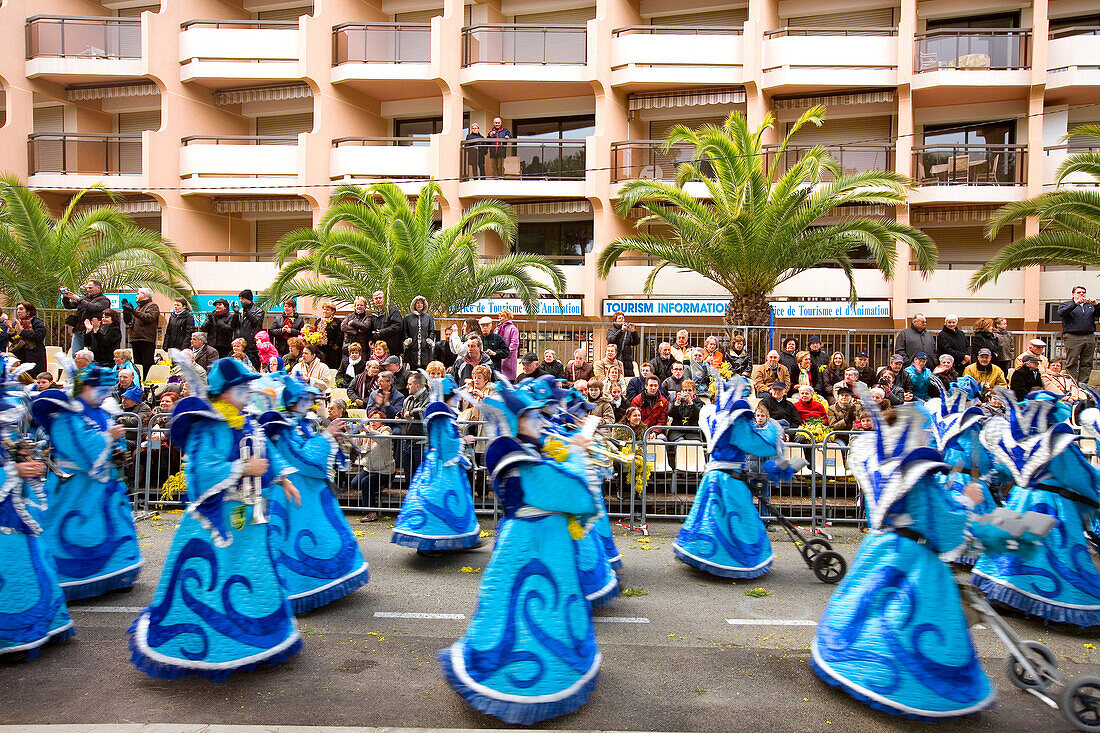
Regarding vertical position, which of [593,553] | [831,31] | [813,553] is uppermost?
[831,31]

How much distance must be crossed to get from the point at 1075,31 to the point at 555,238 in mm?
14184

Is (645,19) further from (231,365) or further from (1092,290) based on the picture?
(231,365)

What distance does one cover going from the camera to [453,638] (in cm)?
639

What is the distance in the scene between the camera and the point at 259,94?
25125mm

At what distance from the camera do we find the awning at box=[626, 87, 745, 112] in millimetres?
22828

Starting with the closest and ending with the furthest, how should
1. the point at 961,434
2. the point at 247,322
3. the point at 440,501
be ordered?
1. the point at 961,434
2. the point at 440,501
3. the point at 247,322

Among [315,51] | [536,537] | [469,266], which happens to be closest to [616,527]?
[536,537]

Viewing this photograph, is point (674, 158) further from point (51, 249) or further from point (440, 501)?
point (440, 501)

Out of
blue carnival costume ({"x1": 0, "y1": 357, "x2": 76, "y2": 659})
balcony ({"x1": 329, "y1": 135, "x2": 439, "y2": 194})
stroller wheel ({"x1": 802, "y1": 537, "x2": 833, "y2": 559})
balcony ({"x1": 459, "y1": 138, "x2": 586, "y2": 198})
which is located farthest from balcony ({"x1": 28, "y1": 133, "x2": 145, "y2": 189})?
stroller wheel ({"x1": 802, "y1": 537, "x2": 833, "y2": 559})

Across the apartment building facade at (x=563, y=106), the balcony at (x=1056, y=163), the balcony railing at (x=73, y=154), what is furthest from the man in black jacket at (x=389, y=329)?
the balcony at (x=1056, y=163)

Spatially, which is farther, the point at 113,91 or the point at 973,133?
the point at 113,91

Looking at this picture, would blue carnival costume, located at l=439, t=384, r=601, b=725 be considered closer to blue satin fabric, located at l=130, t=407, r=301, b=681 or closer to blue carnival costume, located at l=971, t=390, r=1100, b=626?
blue satin fabric, located at l=130, t=407, r=301, b=681

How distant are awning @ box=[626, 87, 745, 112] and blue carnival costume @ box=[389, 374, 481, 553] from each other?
56.0 feet

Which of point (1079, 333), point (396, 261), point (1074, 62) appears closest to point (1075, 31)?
point (1074, 62)
